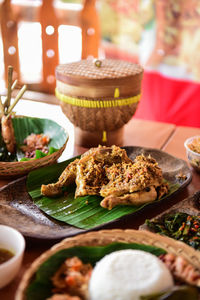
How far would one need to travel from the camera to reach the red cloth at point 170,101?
418 centimetres

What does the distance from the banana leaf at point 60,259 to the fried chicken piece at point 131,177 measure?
0.52 metres

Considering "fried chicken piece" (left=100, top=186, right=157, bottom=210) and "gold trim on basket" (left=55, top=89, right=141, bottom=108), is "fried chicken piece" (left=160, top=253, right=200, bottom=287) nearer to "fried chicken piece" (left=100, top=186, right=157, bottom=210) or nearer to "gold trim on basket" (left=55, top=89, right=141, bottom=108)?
"fried chicken piece" (left=100, top=186, right=157, bottom=210)

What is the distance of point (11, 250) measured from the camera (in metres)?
1.45

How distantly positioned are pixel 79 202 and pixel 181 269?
2.82 feet

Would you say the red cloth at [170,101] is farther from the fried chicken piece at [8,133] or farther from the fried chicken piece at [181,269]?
the fried chicken piece at [181,269]

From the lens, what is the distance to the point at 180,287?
1145 millimetres

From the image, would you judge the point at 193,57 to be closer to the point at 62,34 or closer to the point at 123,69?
the point at 62,34

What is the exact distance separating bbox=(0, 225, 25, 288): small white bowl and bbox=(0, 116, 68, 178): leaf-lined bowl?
2.42ft

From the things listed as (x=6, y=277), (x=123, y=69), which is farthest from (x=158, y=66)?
(x=6, y=277)

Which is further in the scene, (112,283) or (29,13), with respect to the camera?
(29,13)

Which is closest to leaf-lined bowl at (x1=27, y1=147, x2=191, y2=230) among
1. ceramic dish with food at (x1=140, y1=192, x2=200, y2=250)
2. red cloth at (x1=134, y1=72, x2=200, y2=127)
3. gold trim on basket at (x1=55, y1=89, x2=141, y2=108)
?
ceramic dish with food at (x1=140, y1=192, x2=200, y2=250)

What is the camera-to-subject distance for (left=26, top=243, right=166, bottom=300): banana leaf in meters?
1.20

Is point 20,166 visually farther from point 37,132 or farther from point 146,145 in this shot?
point 146,145

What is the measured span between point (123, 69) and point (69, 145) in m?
0.72
